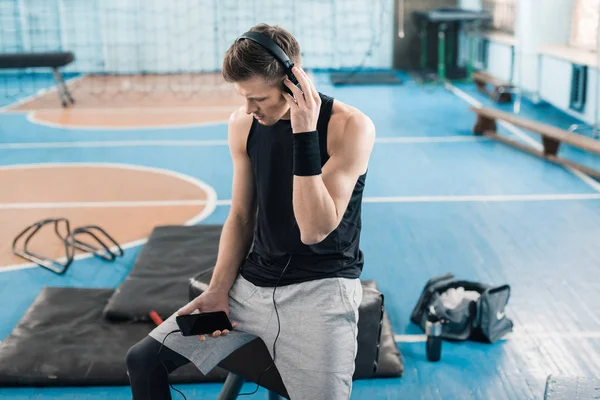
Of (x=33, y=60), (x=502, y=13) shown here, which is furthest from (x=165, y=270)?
(x=502, y=13)

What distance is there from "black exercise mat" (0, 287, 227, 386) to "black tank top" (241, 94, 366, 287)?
1.11 metres

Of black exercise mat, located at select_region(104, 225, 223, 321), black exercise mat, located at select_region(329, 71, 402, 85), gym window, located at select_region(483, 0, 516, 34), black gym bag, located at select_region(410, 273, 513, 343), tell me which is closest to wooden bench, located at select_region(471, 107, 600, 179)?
black gym bag, located at select_region(410, 273, 513, 343)

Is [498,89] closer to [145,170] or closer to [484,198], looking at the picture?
[484,198]

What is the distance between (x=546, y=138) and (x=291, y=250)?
5.32 m

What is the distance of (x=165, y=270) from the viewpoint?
4316 mm

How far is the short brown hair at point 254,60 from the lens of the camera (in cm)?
218

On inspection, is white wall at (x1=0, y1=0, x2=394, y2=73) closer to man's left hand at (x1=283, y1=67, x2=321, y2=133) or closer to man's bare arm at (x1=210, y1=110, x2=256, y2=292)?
man's bare arm at (x1=210, y1=110, x2=256, y2=292)

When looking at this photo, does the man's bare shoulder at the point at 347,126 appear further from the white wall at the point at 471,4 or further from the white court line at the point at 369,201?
the white wall at the point at 471,4

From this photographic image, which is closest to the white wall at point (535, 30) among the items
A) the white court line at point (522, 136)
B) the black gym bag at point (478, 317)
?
the white court line at point (522, 136)

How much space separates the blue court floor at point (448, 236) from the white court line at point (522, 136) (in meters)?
0.07

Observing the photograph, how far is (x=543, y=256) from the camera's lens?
15.4 feet

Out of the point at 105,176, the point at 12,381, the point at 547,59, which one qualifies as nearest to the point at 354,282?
the point at 12,381

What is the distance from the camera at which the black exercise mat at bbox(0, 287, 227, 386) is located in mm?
3279

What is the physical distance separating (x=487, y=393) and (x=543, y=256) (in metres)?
1.73
